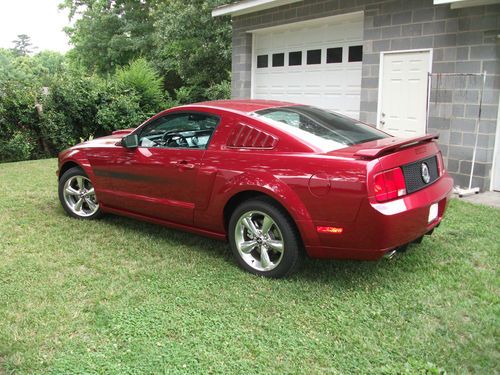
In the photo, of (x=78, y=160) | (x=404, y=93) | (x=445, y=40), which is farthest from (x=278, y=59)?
(x=78, y=160)

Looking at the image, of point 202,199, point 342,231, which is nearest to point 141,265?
point 202,199

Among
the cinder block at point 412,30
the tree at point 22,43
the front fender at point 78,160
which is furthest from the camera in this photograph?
the tree at point 22,43

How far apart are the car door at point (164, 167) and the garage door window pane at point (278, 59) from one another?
22.7 ft

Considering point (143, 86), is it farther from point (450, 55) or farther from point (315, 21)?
point (450, 55)

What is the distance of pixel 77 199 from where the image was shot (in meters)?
6.04

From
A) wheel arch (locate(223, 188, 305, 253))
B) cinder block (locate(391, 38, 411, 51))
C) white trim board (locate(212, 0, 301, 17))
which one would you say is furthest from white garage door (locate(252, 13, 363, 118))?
wheel arch (locate(223, 188, 305, 253))

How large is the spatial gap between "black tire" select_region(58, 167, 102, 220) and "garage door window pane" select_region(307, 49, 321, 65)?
21.0ft

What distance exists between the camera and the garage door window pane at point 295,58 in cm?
1109

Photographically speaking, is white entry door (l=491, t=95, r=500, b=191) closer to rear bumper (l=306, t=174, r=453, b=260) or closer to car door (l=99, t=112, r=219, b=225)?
rear bumper (l=306, t=174, r=453, b=260)

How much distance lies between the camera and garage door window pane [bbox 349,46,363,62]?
9.78 m

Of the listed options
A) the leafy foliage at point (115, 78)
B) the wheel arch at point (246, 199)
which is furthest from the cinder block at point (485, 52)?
the leafy foliage at point (115, 78)

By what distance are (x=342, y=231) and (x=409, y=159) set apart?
2.68ft

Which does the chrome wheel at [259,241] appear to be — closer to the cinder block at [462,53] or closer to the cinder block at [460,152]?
the cinder block at [460,152]

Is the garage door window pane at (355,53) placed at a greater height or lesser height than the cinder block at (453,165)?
greater
